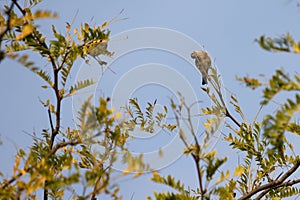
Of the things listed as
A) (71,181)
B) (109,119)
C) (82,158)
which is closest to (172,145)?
(82,158)

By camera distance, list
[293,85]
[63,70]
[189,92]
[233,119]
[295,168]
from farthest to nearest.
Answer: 1. [189,92]
2. [233,119]
3. [63,70]
4. [295,168]
5. [293,85]

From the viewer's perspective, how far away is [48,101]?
189cm

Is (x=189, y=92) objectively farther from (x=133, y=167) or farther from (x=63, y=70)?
(x=133, y=167)

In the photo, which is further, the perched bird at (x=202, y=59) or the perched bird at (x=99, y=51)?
the perched bird at (x=202, y=59)

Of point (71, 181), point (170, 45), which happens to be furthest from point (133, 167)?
point (170, 45)

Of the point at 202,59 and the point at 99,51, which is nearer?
the point at 99,51

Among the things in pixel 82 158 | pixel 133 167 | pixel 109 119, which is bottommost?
pixel 133 167

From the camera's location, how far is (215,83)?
2.01 meters

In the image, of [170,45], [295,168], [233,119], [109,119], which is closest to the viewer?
[109,119]

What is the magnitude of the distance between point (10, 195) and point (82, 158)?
2.82ft

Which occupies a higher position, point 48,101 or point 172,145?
point 48,101

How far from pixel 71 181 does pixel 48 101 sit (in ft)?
2.99

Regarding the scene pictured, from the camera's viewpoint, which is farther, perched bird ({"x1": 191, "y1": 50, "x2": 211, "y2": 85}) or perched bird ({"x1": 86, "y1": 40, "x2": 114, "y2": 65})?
perched bird ({"x1": 191, "y1": 50, "x2": 211, "y2": 85})

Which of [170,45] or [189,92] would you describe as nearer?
[189,92]
